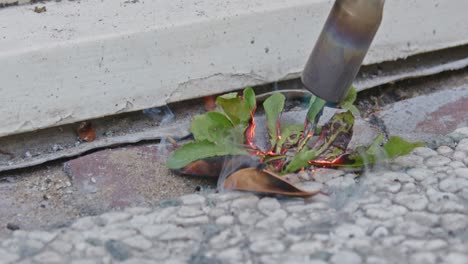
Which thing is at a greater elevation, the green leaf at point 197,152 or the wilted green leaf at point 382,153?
the green leaf at point 197,152

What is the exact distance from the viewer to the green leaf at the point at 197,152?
2.06 metres

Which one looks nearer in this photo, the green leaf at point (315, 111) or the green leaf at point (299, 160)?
the green leaf at point (299, 160)

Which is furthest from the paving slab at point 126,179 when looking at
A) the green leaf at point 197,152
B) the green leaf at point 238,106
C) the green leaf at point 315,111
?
the green leaf at point 315,111

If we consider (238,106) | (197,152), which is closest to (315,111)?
(238,106)

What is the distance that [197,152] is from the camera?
2.08 m

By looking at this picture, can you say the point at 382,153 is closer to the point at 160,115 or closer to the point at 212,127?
the point at 212,127

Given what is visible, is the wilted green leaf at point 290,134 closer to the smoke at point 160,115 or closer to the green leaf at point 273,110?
the green leaf at point 273,110

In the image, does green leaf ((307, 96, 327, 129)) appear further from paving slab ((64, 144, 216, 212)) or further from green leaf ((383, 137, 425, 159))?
paving slab ((64, 144, 216, 212))

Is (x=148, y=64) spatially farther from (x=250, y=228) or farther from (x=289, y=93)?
(x=250, y=228)

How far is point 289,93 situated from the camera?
2.39 metres

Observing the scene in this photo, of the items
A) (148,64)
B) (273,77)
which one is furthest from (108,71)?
(273,77)

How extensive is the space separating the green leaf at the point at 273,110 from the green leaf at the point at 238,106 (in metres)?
0.05

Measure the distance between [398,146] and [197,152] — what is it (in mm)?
448

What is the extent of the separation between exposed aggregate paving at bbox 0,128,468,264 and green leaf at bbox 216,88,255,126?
0.23 m
